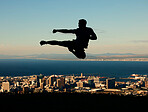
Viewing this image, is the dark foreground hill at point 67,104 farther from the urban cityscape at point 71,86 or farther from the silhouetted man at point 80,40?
the urban cityscape at point 71,86

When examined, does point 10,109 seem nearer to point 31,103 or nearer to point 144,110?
point 31,103

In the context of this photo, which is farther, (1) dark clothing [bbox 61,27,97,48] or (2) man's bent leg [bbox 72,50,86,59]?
(2) man's bent leg [bbox 72,50,86,59]

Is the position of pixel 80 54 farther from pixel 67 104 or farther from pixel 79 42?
pixel 67 104

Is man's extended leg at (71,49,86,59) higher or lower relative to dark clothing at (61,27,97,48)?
lower

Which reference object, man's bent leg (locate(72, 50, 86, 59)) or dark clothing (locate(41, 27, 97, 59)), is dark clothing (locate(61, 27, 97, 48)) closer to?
dark clothing (locate(41, 27, 97, 59))

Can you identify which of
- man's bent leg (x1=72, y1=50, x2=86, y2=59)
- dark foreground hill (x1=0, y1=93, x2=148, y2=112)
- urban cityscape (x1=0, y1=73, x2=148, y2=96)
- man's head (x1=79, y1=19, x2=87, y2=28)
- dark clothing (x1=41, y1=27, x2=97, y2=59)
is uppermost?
man's head (x1=79, y1=19, x2=87, y2=28)

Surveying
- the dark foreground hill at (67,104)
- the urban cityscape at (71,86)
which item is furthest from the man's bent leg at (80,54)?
the urban cityscape at (71,86)

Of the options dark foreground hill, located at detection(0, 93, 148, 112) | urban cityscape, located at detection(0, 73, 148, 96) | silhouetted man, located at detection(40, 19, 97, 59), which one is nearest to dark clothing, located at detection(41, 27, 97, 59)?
silhouetted man, located at detection(40, 19, 97, 59)
